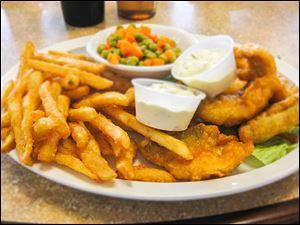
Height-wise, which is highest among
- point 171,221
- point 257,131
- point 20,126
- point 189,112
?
point 189,112

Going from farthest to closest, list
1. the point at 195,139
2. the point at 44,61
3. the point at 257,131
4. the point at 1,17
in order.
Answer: the point at 1,17, the point at 44,61, the point at 257,131, the point at 195,139

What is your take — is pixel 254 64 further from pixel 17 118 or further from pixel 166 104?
pixel 17 118

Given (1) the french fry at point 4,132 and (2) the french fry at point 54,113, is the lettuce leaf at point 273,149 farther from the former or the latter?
(1) the french fry at point 4,132

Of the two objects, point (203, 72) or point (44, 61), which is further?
point (44, 61)

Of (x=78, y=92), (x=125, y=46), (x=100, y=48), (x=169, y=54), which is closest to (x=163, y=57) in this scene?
(x=169, y=54)

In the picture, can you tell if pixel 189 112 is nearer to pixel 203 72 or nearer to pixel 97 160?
pixel 203 72

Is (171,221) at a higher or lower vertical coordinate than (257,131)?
lower

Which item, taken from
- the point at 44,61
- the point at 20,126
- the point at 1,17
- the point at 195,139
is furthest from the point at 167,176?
the point at 1,17
